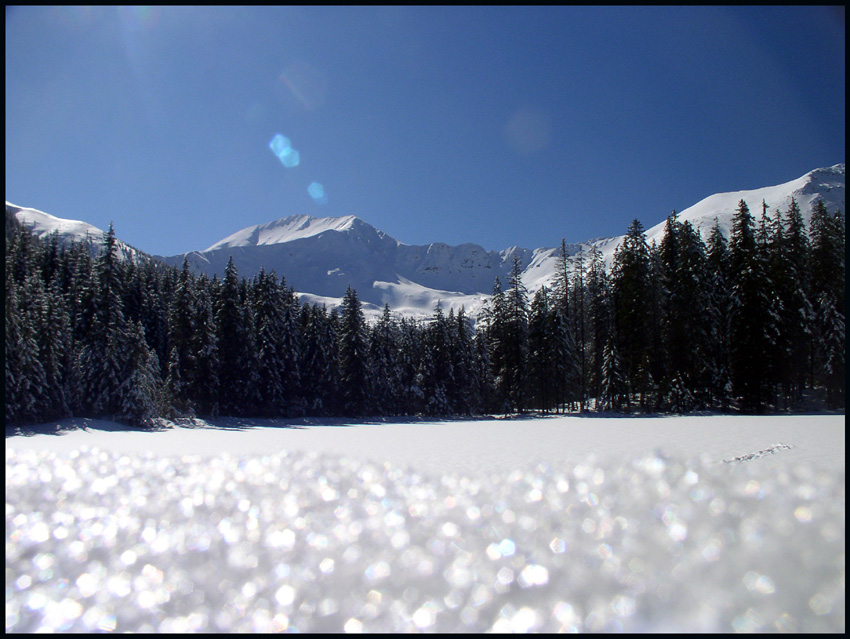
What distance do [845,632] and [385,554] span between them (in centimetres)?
412

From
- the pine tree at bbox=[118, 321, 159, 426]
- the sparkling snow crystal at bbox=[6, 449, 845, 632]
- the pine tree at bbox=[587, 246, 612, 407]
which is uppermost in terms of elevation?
the pine tree at bbox=[587, 246, 612, 407]

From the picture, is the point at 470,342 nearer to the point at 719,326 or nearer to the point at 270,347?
the point at 270,347

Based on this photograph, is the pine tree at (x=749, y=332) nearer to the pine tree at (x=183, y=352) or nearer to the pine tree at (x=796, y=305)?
the pine tree at (x=796, y=305)

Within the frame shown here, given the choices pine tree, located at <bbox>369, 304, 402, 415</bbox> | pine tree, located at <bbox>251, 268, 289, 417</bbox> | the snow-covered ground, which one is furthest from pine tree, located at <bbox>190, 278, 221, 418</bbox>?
the snow-covered ground

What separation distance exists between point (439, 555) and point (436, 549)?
148 mm

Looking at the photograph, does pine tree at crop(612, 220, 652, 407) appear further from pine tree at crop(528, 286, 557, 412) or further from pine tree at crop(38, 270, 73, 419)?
pine tree at crop(38, 270, 73, 419)

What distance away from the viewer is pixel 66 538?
5.62 m

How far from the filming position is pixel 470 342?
42375 mm

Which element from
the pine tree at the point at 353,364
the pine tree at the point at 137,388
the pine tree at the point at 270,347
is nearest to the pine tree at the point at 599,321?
the pine tree at the point at 353,364

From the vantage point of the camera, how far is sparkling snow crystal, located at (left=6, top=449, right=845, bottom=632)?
377cm

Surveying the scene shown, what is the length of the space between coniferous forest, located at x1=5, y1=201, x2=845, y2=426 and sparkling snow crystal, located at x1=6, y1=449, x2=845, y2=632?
2137cm

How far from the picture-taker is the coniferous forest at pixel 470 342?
87.5 ft

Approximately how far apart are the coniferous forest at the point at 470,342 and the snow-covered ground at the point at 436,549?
20963mm

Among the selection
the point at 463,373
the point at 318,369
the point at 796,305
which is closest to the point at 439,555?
the point at 796,305
